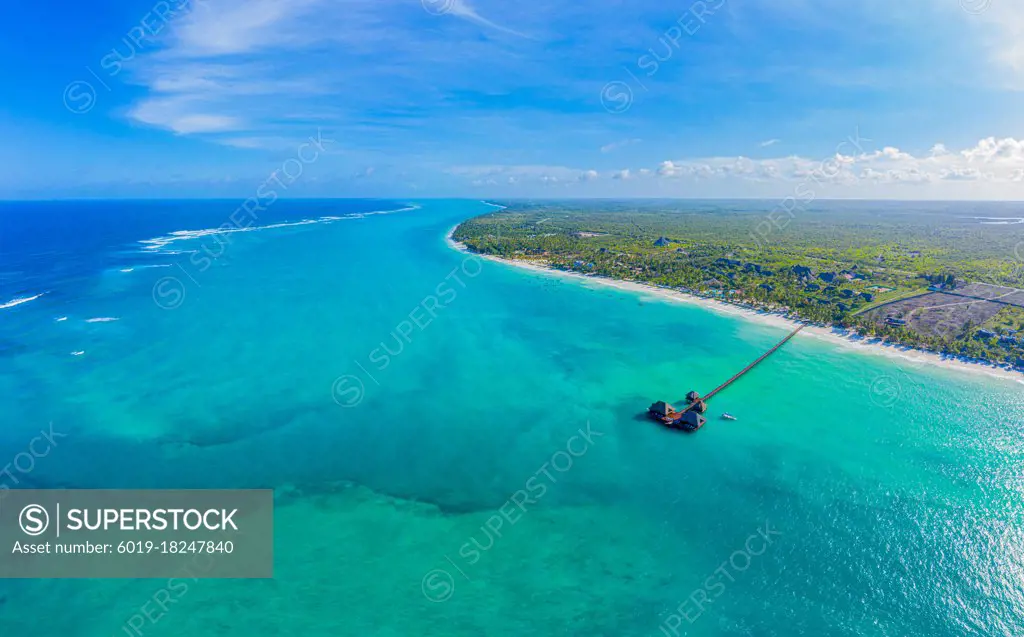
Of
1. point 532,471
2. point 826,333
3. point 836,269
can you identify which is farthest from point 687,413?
point 836,269

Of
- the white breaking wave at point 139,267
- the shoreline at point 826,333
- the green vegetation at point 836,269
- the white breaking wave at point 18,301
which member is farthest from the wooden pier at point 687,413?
the white breaking wave at point 139,267

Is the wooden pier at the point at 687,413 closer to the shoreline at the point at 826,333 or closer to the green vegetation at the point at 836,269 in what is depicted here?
the shoreline at the point at 826,333

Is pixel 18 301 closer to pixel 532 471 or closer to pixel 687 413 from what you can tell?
pixel 532 471

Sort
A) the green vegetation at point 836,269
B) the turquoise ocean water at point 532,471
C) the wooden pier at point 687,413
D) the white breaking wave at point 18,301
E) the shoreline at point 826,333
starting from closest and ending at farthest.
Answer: the turquoise ocean water at point 532,471 → the wooden pier at point 687,413 → the shoreline at point 826,333 → the green vegetation at point 836,269 → the white breaking wave at point 18,301

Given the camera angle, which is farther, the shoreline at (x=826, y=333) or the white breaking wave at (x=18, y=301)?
the white breaking wave at (x=18, y=301)

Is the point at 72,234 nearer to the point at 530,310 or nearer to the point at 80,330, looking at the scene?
the point at 80,330

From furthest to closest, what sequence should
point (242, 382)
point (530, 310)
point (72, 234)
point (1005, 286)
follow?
point (72, 234), point (1005, 286), point (530, 310), point (242, 382)

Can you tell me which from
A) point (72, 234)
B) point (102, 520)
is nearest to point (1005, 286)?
→ point (102, 520)
